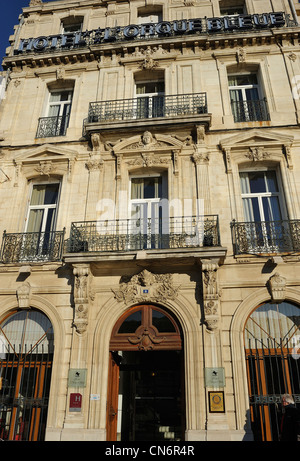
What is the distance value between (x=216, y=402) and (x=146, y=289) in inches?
121

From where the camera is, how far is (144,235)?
9.73 m

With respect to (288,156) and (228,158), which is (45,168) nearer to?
(228,158)

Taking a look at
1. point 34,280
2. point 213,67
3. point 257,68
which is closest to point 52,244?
point 34,280

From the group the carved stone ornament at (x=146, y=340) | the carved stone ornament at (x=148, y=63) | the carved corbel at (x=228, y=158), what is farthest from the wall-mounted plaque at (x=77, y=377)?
the carved stone ornament at (x=148, y=63)

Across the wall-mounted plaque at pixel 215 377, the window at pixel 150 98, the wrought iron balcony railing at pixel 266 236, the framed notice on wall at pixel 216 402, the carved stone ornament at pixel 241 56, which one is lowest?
the framed notice on wall at pixel 216 402

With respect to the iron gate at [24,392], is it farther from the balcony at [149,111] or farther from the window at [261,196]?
the balcony at [149,111]

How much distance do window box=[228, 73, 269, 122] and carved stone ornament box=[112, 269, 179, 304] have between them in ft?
19.2

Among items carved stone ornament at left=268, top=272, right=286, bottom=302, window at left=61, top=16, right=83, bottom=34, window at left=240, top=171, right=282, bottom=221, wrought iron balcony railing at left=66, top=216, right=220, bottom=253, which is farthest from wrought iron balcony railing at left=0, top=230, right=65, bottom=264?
window at left=61, top=16, right=83, bottom=34

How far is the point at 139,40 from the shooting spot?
13195mm

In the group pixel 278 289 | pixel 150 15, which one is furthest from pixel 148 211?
pixel 150 15

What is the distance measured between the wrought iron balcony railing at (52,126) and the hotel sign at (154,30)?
10.2 feet

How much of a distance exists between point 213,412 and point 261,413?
3.71ft

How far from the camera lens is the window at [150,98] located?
12.2m

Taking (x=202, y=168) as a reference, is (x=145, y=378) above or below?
below
